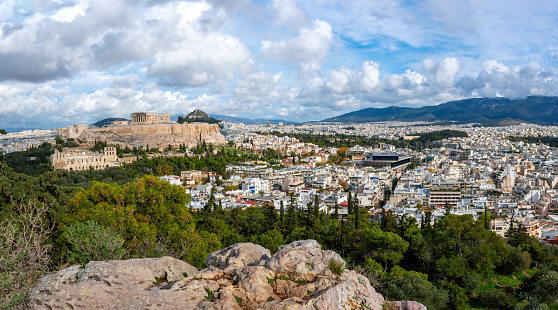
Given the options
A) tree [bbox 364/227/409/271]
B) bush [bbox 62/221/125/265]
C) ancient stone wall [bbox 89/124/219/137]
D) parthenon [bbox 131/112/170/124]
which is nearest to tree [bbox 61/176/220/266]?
bush [bbox 62/221/125/265]

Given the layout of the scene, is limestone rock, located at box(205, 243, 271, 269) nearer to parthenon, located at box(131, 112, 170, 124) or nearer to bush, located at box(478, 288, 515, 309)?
bush, located at box(478, 288, 515, 309)

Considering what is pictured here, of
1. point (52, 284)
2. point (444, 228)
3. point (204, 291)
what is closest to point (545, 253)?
point (444, 228)

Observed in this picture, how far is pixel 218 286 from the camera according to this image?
448 centimetres

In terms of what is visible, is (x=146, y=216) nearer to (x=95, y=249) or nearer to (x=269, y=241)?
(x=95, y=249)

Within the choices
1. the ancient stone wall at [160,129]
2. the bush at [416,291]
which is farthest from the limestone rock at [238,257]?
the ancient stone wall at [160,129]

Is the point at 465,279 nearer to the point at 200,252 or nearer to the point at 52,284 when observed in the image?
the point at 200,252

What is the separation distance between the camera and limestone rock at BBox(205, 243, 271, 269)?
5.19 m

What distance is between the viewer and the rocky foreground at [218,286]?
418cm

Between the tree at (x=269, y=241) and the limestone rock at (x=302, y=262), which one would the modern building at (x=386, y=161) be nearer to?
the tree at (x=269, y=241)

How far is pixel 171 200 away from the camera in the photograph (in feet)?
40.0

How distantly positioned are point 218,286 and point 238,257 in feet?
2.75

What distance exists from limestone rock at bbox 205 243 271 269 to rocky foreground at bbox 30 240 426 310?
67 millimetres

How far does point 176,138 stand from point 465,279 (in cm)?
6405

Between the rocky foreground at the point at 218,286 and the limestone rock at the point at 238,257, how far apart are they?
7 centimetres
